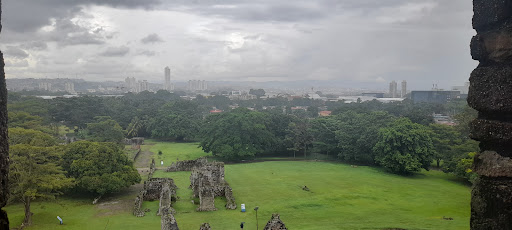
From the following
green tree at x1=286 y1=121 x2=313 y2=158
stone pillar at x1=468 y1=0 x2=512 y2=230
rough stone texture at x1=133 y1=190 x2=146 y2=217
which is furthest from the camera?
green tree at x1=286 y1=121 x2=313 y2=158

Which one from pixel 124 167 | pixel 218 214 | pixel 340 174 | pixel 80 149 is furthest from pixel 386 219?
pixel 80 149

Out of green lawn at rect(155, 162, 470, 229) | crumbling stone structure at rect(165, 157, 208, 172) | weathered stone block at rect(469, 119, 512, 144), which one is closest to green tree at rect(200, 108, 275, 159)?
green lawn at rect(155, 162, 470, 229)

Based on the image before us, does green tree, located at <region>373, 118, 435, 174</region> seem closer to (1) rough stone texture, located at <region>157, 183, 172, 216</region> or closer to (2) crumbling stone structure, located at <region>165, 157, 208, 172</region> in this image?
(2) crumbling stone structure, located at <region>165, 157, 208, 172</region>

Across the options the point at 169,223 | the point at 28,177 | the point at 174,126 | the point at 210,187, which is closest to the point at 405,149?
the point at 210,187

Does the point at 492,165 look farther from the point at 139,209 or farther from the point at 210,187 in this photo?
the point at 139,209

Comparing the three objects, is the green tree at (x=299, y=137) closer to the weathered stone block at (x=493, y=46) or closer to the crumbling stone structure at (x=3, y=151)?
the weathered stone block at (x=493, y=46)

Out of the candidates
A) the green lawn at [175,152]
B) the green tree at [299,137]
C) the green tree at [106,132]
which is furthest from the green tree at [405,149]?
the green tree at [106,132]

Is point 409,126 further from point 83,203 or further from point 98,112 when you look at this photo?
point 98,112

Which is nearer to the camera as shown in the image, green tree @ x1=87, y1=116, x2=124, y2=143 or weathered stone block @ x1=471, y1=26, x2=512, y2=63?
weathered stone block @ x1=471, y1=26, x2=512, y2=63
